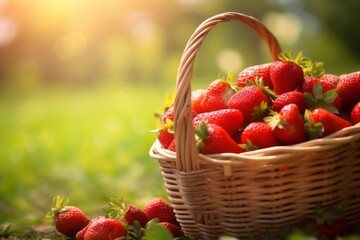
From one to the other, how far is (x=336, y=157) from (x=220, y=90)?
1.50ft

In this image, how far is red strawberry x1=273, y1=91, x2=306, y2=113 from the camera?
1.73 m

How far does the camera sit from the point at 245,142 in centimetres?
168

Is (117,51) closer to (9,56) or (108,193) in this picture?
(9,56)

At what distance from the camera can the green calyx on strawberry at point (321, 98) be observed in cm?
173

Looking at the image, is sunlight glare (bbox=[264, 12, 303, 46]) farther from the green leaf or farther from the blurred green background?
the green leaf

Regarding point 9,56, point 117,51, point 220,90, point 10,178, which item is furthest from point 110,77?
point 220,90

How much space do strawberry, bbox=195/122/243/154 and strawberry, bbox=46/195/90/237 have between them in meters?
0.58

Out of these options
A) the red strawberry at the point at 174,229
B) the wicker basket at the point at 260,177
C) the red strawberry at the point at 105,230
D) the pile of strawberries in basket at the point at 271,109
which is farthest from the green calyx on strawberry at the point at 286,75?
the red strawberry at the point at 105,230

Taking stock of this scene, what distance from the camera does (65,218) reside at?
1.95 m

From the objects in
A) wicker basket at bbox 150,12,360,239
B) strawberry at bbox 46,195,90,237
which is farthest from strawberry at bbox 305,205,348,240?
strawberry at bbox 46,195,90,237

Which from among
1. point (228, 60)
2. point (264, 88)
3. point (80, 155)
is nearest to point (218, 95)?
point (264, 88)

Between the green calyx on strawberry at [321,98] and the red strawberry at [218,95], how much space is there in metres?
0.26

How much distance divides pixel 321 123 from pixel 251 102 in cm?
23

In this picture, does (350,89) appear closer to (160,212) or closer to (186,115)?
(186,115)
